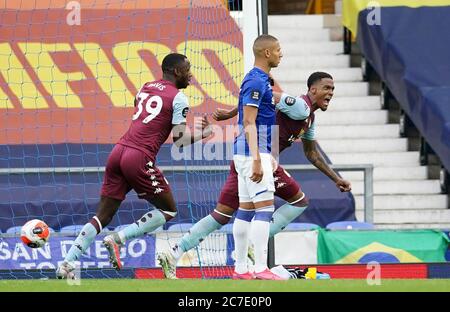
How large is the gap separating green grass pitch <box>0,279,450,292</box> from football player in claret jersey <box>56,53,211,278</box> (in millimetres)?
1444

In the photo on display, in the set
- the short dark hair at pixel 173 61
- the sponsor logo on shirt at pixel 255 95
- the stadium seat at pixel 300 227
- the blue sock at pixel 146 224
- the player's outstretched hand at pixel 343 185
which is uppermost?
the short dark hair at pixel 173 61

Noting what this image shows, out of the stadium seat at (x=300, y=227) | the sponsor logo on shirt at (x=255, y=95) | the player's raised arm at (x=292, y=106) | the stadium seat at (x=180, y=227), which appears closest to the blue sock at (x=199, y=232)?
the player's raised arm at (x=292, y=106)

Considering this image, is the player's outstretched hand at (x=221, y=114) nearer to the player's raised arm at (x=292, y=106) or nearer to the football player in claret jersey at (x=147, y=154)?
the football player in claret jersey at (x=147, y=154)

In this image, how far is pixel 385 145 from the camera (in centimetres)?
1847

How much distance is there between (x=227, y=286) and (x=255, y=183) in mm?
1355

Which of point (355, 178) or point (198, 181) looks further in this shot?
point (355, 178)

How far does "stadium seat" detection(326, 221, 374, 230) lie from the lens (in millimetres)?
14640

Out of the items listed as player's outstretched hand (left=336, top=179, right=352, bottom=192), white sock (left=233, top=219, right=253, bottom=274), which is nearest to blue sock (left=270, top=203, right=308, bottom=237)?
player's outstretched hand (left=336, top=179, right=352, bottom=192)

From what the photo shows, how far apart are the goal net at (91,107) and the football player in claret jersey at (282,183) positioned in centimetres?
169

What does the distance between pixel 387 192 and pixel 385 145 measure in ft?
3.35

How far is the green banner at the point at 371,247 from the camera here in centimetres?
1412

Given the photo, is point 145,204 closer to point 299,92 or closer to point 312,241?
point 312,241

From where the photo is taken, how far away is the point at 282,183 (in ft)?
37.3
